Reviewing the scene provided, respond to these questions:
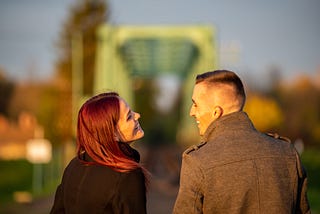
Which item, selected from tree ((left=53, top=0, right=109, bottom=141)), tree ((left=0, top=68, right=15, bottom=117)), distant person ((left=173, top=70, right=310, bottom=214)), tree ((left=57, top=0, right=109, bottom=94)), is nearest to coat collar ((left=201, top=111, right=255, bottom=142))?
distant person ((left=173, top=70, right=310, bottom=214))

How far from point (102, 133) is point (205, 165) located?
21.5 inches

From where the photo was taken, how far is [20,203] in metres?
18.2

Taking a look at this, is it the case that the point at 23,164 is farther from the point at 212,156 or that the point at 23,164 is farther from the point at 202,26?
the point at 212,156

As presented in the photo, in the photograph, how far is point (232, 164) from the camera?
3438 mm

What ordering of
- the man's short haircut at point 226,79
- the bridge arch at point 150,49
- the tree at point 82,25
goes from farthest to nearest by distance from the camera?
the tree at point 82,25 → the bridge arch at point 150,49 → the man's short haircut at point 226,79

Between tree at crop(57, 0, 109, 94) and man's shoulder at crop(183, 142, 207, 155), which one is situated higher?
man's shoulder at crop(183, 142, 207, 155)

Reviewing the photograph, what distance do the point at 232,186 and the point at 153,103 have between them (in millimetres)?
85230

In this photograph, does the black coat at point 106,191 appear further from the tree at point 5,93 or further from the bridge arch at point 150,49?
the tree at point 5,93

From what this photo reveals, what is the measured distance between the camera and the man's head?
3559mm

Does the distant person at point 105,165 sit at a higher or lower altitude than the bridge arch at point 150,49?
higher

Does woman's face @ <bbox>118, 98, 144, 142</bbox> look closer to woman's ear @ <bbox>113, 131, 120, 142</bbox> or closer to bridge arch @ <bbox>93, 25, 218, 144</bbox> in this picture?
woman's ear @ <bbox>113, 131, 120, 142</bbox>

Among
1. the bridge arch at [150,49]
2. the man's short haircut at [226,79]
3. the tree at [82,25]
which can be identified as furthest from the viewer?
the tree at [82,25]

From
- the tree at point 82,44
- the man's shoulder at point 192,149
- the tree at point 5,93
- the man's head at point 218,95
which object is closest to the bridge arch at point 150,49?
the tree at point 82,44

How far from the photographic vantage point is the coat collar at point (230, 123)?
3.56 meters
